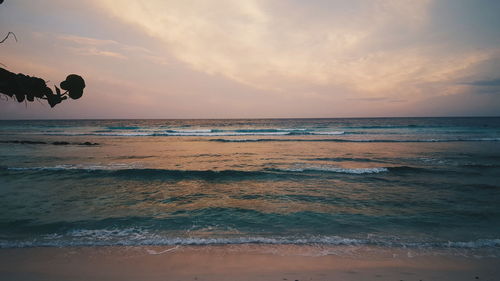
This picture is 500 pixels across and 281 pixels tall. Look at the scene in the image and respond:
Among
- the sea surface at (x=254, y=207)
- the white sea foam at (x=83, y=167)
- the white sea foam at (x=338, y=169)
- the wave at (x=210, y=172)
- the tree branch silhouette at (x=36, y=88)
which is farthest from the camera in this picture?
the white sea foam at (x=83, y=167)

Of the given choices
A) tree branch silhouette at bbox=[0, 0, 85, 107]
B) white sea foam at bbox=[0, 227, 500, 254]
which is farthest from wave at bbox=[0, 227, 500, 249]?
tree branch silhouette at bbox=[0, 0, 85, 107]

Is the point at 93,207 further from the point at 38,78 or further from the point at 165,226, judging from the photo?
the point at 38,78

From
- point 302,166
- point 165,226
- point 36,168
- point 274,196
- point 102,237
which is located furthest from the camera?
point 302,166

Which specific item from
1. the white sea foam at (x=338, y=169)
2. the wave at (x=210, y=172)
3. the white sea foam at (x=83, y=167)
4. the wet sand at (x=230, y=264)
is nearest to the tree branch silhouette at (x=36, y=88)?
the wet sand at (x=230, y=264)

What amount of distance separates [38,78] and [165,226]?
480 centimetres

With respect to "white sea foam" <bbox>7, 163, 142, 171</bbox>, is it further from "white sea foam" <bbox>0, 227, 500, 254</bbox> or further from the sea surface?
"white sea foam" <bbox>0, 227, 500, 254</bbox>

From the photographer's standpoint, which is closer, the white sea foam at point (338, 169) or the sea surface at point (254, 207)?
the sea surface at point (254, 207)

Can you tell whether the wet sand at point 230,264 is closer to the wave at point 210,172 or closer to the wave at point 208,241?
the wave at point 208,241

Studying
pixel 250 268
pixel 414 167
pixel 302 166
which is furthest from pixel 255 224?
pixel 414 167

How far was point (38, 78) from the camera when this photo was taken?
6.37 ft

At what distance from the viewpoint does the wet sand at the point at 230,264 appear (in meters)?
3.85

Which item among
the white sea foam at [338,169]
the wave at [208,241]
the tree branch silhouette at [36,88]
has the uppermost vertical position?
the tree branch silhouette at [36,88]

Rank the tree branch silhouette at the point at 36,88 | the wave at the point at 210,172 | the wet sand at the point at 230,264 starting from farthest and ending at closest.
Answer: the wave at the point at 210,172, the wet sand at the point at 230,264, the tree branch silhouette at the point at 36,88

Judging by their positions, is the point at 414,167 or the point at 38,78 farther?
the point at 414,167
